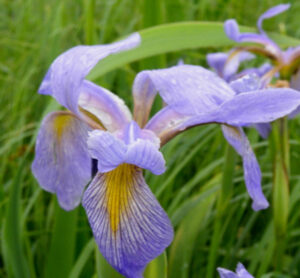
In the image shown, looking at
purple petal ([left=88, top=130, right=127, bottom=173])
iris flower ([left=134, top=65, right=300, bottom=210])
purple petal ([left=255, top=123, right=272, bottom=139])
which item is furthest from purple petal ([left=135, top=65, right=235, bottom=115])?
purple petal ([left=255, top=123, right=272, bottom=139])

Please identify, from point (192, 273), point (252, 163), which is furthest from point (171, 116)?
point (192, 273)

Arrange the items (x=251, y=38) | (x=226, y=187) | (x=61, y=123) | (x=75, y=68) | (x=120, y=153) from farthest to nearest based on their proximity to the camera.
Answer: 1. (x=251, y=38)
2. (x=226, y=187)
3. (x=61, y=123)
4. (x=75, y=68)
5. (x=120, y=153)

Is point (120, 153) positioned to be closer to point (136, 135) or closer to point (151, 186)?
point (136, 135)

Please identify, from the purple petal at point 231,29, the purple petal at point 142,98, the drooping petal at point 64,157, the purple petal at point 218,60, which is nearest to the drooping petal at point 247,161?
the purple petal at point 142,98

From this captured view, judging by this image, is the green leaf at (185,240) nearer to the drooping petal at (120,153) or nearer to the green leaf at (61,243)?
the green leaf at (61,243)

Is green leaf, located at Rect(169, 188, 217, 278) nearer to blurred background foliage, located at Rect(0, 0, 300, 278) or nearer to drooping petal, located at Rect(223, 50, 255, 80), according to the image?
blurred background foliage, located at Rect(0, 0, 300, 278)

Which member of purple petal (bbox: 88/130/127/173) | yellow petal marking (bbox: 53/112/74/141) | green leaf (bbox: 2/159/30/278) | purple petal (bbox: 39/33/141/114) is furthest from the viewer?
green leaf (bbox: 2/159/30/278)

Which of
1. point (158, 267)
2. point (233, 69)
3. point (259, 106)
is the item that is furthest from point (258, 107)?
point (233, 69)
